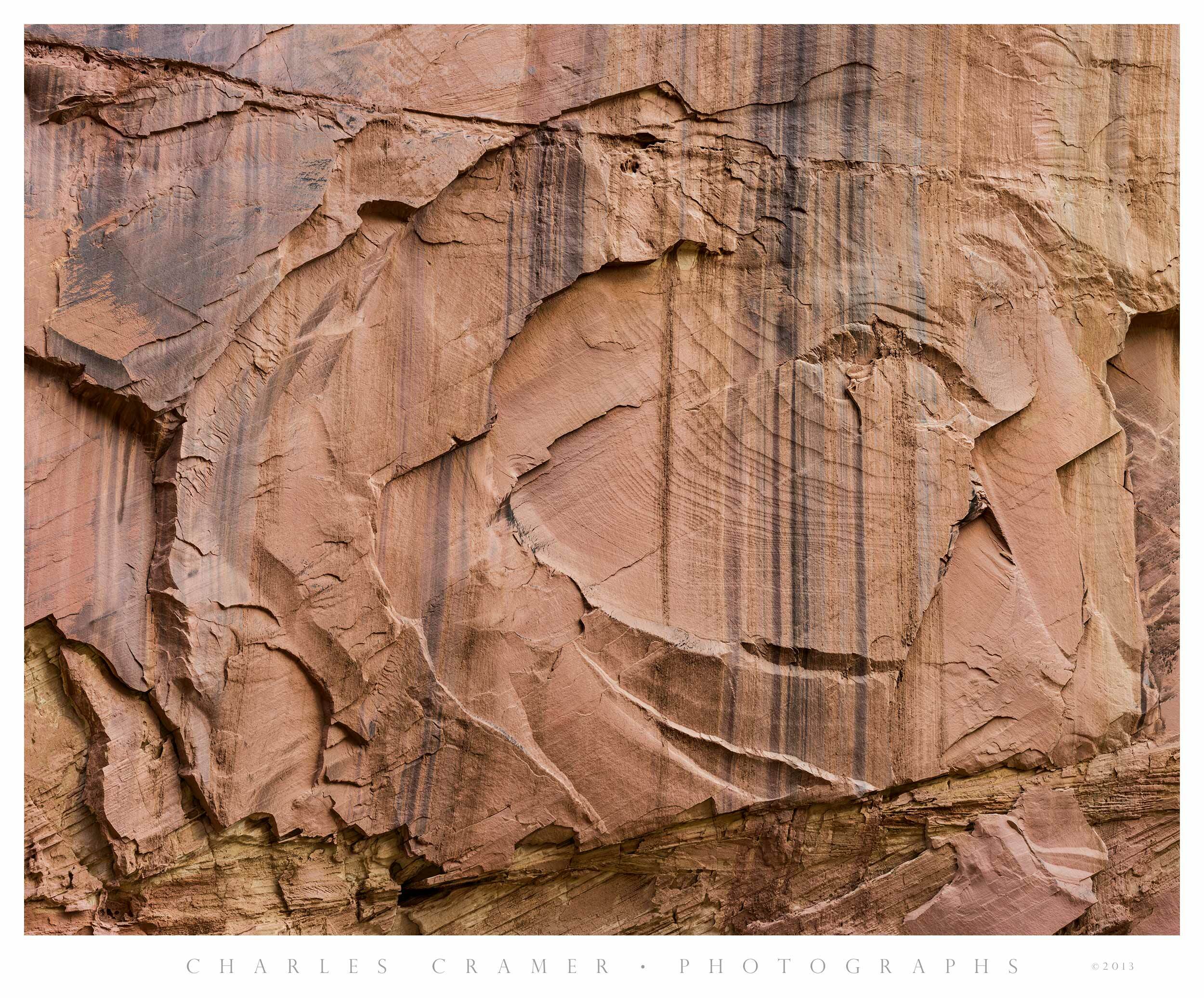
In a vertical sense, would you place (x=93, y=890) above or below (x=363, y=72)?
below

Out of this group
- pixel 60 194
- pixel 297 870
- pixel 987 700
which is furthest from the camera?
pixel 987 700

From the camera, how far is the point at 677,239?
204 inches

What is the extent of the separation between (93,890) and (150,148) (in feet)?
11.1

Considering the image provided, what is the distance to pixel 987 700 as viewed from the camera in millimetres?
5484

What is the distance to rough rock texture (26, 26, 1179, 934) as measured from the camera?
187 inches

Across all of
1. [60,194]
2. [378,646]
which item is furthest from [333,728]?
[60,194]

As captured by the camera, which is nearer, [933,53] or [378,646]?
[378,646]

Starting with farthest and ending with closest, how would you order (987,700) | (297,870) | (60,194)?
(987,700), (297,870), (60,194)

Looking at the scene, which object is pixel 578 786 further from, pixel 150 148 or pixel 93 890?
pixel 150 148

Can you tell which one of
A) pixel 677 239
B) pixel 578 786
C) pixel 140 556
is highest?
pixel 677 239

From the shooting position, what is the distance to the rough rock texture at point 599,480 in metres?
4.75

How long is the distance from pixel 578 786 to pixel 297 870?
1.39m

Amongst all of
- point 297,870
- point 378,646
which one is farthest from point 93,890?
point 378,646

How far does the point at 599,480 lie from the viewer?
17.3 feet
